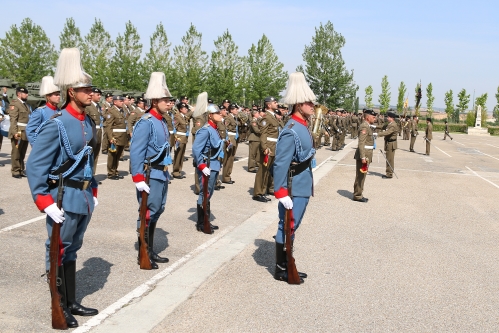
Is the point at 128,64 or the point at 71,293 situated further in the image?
the point at 128,64

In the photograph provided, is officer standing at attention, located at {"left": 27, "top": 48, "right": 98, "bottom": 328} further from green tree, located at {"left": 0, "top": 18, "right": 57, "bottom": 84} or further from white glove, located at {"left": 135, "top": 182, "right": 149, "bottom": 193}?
green tree, located at {"left": 0, "top": 18, "right": 57, "bottom": 84}

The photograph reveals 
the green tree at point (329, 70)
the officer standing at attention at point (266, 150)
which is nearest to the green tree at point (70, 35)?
the green tree at point (329, 70)

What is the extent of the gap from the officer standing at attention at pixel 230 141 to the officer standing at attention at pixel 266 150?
58.3 inches

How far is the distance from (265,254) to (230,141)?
24.1ft

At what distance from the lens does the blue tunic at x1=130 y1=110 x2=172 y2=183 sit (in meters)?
5.94

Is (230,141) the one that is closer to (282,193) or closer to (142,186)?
(142,186)

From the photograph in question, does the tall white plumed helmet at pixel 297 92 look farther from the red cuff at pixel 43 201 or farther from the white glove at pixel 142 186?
the red cuff at pixel 43 201

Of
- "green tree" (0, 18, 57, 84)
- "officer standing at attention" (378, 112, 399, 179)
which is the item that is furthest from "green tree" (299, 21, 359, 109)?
"officer standing at attention" (378, 112, 399, 179)

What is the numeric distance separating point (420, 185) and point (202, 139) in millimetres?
8317

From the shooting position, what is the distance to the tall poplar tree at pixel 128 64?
52000 millimetres

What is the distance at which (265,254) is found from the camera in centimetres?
700

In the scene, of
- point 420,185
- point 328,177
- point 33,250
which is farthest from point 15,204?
point 420,185

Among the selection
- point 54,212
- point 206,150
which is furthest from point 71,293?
point 206,150

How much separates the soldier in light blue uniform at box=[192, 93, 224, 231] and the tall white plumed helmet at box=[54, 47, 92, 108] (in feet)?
11.5
